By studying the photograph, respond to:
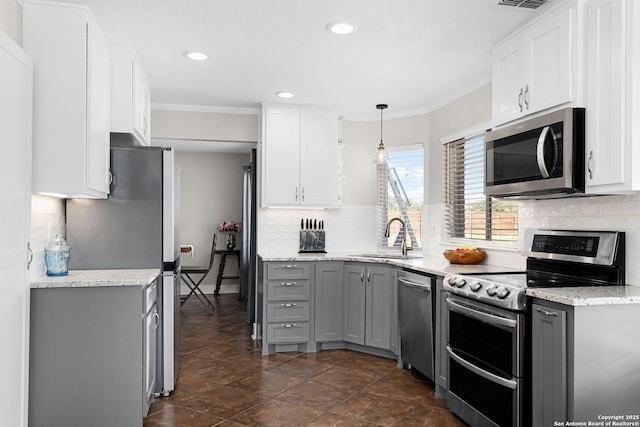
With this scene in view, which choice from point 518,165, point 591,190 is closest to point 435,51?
point 518,165

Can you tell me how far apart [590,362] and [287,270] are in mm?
2816

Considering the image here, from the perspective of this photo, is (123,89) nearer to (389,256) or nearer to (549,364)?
(389,256)

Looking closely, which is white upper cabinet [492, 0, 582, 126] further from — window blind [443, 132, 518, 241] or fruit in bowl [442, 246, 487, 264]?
fruit in bowl [442, 246, 487, 264]

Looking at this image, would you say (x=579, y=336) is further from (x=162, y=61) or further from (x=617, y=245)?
(x=162, y=61)

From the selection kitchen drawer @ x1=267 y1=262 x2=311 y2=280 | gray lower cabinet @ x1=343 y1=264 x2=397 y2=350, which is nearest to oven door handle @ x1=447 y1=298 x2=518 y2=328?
gray lower cabinet @ x1=343 y1=264 x2=397 y2=350

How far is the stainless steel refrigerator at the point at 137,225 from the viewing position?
10.4 feet

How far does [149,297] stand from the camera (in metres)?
3.00

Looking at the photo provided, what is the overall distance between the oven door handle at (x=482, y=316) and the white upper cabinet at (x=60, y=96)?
7.53 feet

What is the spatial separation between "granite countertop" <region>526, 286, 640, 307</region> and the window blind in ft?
4.51

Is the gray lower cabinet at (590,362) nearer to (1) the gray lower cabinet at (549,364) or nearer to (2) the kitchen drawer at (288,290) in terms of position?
(1) the gray lower cabinet at (549,364)

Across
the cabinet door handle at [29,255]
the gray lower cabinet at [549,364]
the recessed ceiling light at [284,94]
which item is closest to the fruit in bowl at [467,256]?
the gray lower cabinet at [549,364]

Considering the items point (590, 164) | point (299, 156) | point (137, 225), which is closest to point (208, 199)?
point (299, 156)

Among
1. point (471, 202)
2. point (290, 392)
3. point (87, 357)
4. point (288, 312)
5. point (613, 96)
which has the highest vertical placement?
point (613, 96)

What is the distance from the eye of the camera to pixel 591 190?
8.34 ft
